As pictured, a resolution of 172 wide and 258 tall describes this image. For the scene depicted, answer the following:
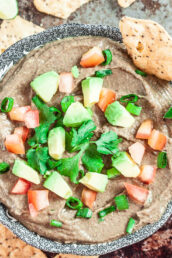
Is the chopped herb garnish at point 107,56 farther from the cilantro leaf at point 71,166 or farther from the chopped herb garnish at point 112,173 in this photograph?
the chopped herb garnish at point 112,173

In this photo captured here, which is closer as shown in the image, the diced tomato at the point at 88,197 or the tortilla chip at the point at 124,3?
the diced tomato at the point at 88,197

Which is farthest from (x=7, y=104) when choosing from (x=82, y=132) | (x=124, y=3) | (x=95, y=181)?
(x=124, y=3)

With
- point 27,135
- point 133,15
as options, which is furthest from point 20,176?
point 133,15

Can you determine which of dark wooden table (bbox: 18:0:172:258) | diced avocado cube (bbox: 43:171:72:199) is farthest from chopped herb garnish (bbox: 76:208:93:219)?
dark wooden table (bbox: 18:0:172:258)

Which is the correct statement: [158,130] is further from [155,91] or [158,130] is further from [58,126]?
[58,126]

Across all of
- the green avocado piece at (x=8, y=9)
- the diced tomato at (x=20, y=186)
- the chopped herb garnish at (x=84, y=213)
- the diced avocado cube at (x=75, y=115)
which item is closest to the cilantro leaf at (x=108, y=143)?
the diced avocado cube at (x=75, y=115)

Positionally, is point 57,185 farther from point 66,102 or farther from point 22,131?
point 66,102
